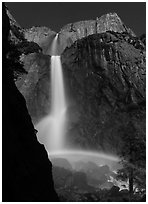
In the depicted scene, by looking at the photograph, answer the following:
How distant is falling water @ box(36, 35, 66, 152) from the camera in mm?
54625

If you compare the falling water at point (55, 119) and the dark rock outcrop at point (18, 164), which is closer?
the dark rock outcrop at point (18, 164)

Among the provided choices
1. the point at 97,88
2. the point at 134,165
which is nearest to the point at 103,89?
the point at 97,88

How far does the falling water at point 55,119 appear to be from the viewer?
54625 millimetres

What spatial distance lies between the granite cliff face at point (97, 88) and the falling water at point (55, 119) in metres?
1.13

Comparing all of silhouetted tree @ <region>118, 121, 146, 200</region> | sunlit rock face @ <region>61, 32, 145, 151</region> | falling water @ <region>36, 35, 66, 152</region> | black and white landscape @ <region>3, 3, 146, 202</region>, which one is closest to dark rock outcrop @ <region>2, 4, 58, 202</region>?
silhouetted tree @ <region>118, 121, 146, 200</region>

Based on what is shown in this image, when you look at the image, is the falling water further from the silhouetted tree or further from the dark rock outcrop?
the dark rock outcrop

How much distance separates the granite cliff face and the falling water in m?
1.13

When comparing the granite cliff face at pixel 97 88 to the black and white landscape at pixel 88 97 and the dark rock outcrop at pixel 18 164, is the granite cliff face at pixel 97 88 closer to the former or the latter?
the black and white landscape at pixel 88 97

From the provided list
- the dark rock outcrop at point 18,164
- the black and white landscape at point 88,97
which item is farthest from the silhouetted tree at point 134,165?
the black and white landscape at point 88,97

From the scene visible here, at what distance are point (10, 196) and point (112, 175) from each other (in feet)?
109

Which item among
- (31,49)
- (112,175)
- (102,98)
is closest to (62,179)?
(112,175)

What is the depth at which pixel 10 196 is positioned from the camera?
29.3 feet

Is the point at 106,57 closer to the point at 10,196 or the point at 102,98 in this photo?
the point at 102,98

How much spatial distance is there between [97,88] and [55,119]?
9.82m
